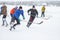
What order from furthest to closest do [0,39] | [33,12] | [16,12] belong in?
[33,12]
[16,12]
[0,39]

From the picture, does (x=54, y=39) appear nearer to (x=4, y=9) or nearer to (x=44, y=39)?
(x=44, y=39)

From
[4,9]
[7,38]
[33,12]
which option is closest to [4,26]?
[4,9]

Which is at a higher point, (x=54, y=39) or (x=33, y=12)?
(x=33, y=12)

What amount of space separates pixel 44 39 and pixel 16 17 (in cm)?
274

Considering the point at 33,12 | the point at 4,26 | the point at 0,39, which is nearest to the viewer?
the point at 0,39

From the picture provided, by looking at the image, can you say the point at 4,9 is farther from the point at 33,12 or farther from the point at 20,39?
the point at 20,39

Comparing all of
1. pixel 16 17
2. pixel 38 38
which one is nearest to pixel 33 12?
pixel 16 17

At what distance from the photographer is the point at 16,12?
11367 mm

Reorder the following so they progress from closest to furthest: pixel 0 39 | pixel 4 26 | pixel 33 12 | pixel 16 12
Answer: pixel 0 39, pixel 16 12, pixel 33 12, pixel 4 26

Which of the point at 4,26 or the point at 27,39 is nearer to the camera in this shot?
the point at 27,39

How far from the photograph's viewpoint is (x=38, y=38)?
945cm

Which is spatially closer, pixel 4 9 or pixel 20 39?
pixel 20 39

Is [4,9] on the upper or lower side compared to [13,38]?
upper

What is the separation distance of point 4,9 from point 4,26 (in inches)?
39.3
